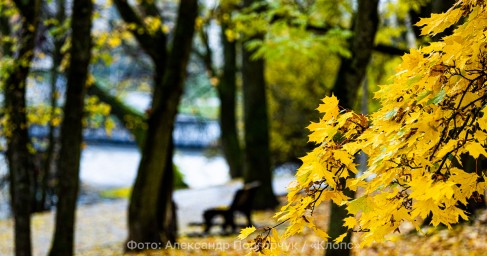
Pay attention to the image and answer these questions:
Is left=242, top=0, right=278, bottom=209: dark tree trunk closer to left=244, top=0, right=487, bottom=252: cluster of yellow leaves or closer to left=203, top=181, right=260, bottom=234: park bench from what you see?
left=203, top=181, right=260, bottom=234: park bench

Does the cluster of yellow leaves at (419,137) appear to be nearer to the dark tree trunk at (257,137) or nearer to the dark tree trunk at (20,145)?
the dark tree trunk at (20,145)

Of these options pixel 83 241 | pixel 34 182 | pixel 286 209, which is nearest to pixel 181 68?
pixel 83 241

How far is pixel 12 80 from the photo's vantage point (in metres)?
8.03

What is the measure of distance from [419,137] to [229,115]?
56.2 ft

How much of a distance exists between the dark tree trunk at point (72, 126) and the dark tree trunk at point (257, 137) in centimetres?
645

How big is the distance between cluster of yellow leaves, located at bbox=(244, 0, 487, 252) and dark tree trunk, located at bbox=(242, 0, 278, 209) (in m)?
11.1

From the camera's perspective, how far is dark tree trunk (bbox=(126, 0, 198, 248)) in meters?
9.04

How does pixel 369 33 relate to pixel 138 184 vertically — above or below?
above

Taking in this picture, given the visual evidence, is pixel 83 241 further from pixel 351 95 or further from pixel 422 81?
pixel 422 81

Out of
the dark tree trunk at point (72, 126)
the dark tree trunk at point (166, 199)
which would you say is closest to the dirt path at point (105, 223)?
the dark tree trunk at point (166, 199)


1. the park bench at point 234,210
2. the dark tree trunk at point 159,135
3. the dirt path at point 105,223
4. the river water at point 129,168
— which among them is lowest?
the river water at point 129,168

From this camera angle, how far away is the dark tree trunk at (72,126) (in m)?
7.59

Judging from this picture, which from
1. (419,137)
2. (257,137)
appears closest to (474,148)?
(419,137)

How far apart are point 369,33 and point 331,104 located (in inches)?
164
